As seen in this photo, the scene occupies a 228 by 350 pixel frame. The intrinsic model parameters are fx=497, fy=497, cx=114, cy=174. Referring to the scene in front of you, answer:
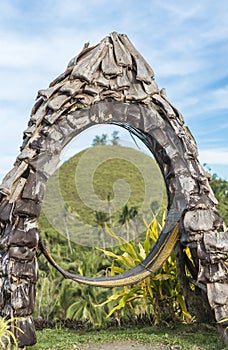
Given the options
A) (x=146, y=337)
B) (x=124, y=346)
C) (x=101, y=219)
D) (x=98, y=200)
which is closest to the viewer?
(x=124, y=346)

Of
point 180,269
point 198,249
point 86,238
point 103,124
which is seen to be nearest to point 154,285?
point 180,269

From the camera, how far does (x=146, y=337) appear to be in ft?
13.7

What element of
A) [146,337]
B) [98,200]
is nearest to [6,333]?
[146,337]

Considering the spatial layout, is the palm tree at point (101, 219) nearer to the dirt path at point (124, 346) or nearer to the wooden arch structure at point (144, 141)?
the dirt path at point (124, 346)

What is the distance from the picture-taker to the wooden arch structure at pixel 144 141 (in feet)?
11.6

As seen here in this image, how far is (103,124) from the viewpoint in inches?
155

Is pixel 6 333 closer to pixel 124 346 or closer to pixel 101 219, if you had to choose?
pixel 124 346

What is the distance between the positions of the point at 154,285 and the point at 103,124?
188cm

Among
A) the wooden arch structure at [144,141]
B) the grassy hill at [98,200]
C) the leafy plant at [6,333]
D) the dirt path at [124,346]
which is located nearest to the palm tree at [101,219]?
the grassy hill at [98,200]

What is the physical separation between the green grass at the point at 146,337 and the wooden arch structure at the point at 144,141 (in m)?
0.25

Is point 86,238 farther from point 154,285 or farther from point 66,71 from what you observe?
point 66,71

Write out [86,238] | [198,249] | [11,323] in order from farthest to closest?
[86,238], [198,249], [11,323]

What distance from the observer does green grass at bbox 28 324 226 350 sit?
3.82 m

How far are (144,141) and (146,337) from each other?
5.42 ft
